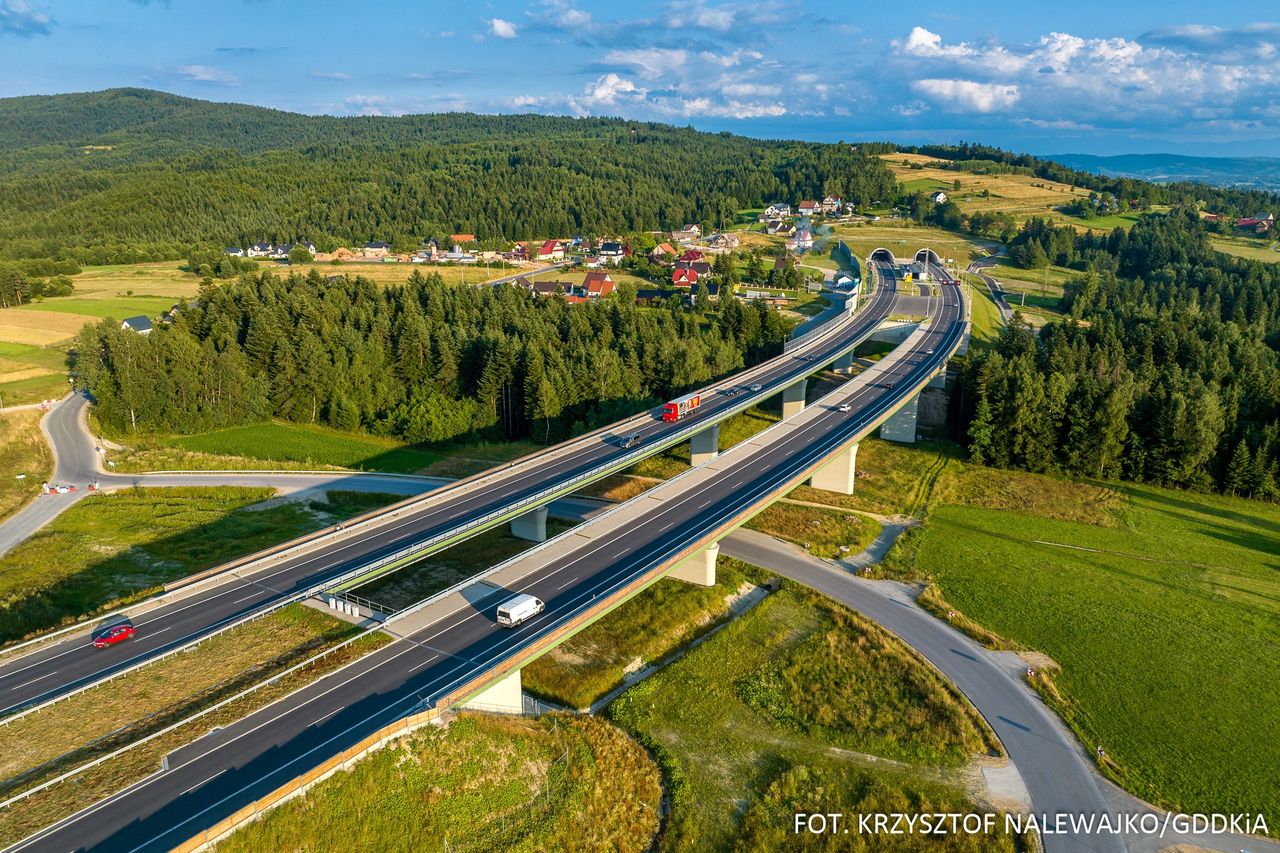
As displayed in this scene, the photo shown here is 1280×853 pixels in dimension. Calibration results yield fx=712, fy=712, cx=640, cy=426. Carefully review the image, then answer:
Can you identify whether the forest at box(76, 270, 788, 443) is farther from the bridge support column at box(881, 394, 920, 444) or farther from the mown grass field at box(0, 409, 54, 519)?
the bridge support column at box(881, 394, 920, 444)

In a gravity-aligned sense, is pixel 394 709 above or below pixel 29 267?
below

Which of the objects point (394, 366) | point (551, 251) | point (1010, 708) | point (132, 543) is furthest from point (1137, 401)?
point (551, 251)

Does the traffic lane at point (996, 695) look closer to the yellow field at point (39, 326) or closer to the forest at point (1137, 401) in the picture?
the forest at point (1137, 401)

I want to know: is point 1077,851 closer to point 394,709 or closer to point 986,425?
point 394,709

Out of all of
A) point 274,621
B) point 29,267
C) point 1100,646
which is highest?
point 29,267

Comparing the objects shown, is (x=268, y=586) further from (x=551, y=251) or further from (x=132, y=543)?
(x=551, y=251)

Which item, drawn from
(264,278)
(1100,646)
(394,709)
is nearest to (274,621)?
(394,709)

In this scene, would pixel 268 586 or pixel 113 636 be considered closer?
pixel 113 636

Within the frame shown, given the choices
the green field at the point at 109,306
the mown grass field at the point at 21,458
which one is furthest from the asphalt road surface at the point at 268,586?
the green field at the point at 109,306
